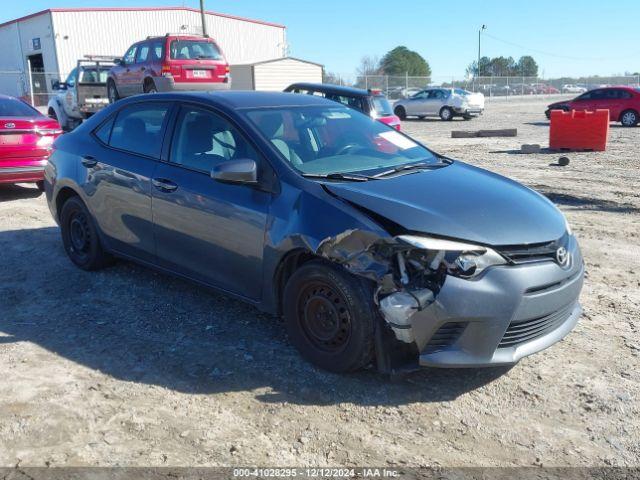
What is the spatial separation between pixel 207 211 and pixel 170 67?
1321cm

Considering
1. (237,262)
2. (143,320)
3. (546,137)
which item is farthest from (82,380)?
(546,137)

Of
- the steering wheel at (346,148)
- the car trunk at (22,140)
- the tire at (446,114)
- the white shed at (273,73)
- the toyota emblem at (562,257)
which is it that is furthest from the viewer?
the white shed at (273,73)

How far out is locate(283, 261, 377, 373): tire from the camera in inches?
137

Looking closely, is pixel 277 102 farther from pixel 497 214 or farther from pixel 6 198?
pixel 6 198

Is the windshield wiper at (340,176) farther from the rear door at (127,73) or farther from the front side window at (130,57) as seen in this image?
the front side window at (130,57)

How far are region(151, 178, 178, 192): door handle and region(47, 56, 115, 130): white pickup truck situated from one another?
14.2 meters

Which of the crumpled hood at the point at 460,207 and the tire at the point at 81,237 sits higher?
the crumpled hood at the point at 460,207

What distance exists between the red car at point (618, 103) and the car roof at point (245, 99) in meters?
21.1


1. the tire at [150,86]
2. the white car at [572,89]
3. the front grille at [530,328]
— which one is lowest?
the front grille at [530,328]

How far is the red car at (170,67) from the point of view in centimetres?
1636

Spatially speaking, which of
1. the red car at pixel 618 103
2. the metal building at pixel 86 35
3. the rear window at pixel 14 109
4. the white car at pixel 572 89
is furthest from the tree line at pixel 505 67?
the rear window at pixel 14 109

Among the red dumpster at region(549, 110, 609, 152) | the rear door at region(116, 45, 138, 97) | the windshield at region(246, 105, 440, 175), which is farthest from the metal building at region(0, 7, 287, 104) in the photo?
the windshield at region(246, 105, 440, 175)

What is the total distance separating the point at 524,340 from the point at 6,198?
8.43 m

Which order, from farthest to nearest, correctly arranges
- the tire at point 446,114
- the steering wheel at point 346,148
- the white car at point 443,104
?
the tire at point 446,114 < the white car at point 443,104 < the steering wheel at point 346,148
